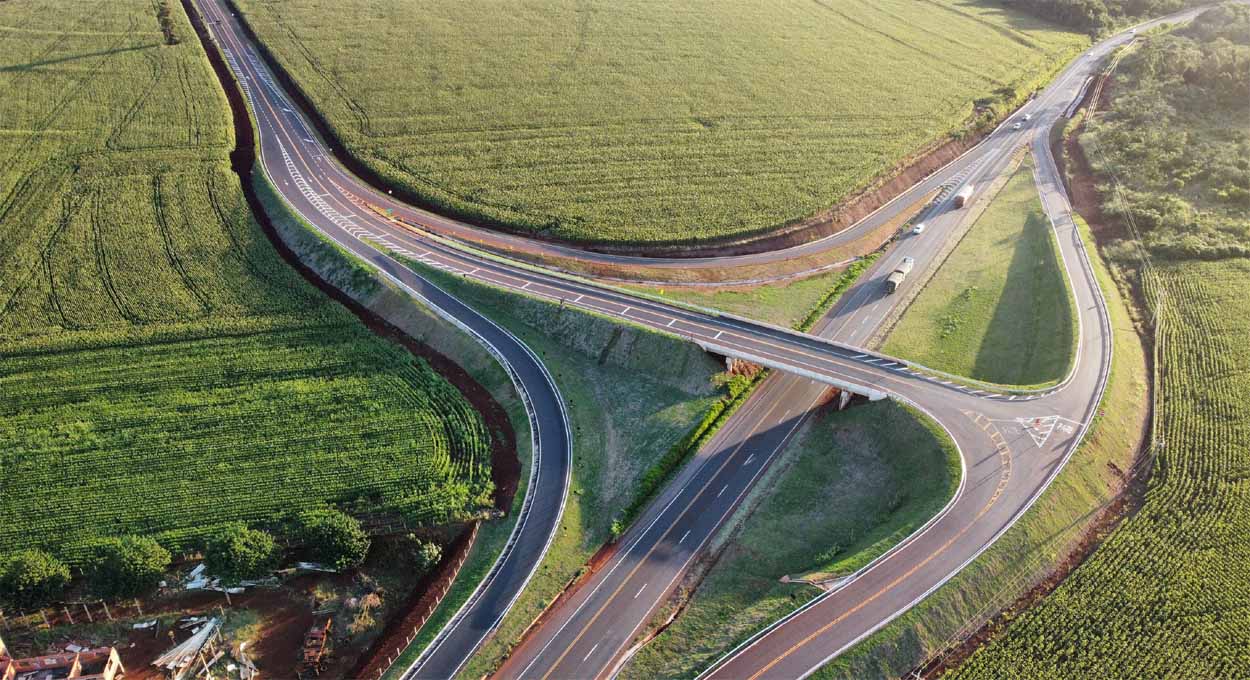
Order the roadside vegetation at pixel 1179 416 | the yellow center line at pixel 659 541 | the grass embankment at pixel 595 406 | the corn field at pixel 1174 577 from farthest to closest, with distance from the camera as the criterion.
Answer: the grass embankment at pixel 595 406
the yellow center line at pixel 659 541
the roadside vegetation at pixel 1179 416
the corn field at pixel 1174 577

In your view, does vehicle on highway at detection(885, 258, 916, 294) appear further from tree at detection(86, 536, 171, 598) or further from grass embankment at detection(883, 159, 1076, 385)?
tree at detection(86, 536, 171, 598)

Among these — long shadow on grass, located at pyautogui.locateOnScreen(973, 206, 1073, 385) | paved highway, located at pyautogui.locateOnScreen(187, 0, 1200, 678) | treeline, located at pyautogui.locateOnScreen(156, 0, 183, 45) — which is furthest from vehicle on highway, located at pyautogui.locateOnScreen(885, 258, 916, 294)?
treeline, located at pyautogui.locateOnScreen(156, 0, 183, 45)

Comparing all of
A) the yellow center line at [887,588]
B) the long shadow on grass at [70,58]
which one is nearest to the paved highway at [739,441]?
the yellow center line at [887,588]

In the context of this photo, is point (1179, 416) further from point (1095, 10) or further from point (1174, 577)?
point (1095, 10)

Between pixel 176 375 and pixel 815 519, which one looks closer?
pixel 815 519

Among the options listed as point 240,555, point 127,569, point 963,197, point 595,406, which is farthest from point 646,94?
point 127,569

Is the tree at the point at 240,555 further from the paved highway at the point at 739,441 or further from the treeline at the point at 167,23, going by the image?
the treeline at the point at 167,23
